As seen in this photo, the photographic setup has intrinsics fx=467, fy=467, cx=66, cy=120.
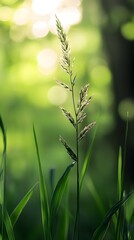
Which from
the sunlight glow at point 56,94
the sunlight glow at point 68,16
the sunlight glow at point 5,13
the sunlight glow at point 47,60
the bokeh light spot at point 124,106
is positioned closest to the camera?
the sunlight glow at point 5,13

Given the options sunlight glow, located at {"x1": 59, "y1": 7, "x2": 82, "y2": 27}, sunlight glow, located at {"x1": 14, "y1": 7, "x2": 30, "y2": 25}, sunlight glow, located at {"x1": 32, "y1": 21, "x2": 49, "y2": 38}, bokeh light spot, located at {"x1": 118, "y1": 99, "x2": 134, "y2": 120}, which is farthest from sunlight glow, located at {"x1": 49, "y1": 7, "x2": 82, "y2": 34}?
bokeh light spot, located at {"x1": 118, "y1": 99, "x2": 134, "y2": 120}

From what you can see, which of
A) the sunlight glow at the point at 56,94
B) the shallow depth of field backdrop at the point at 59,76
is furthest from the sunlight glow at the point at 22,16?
the sunlight glow at the point at 56,94

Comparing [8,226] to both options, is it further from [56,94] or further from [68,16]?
[56,94]

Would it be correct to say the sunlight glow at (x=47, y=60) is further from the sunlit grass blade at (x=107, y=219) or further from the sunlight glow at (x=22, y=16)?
the sunlit grass blade at (x=107, y=219)

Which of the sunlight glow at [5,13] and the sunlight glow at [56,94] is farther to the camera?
the sunlight glow at [56,94]

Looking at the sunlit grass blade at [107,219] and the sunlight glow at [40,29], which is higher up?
the sunlight glow at [40,29]

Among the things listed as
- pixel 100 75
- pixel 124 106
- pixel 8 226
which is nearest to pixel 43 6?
pixel 100 75

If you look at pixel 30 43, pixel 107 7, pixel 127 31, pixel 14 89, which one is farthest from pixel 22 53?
pixel 127 31

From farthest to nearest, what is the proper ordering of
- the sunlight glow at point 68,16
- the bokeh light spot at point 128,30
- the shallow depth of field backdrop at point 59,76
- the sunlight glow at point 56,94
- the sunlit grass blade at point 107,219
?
the sunlight glow at point 56,94 → the sunlight glow at point 68,16 → the shallow depth of field backdrop at point 59,76 → the bokeh light spot at point 128,30 → the sunlit grass blade at point 107,219
